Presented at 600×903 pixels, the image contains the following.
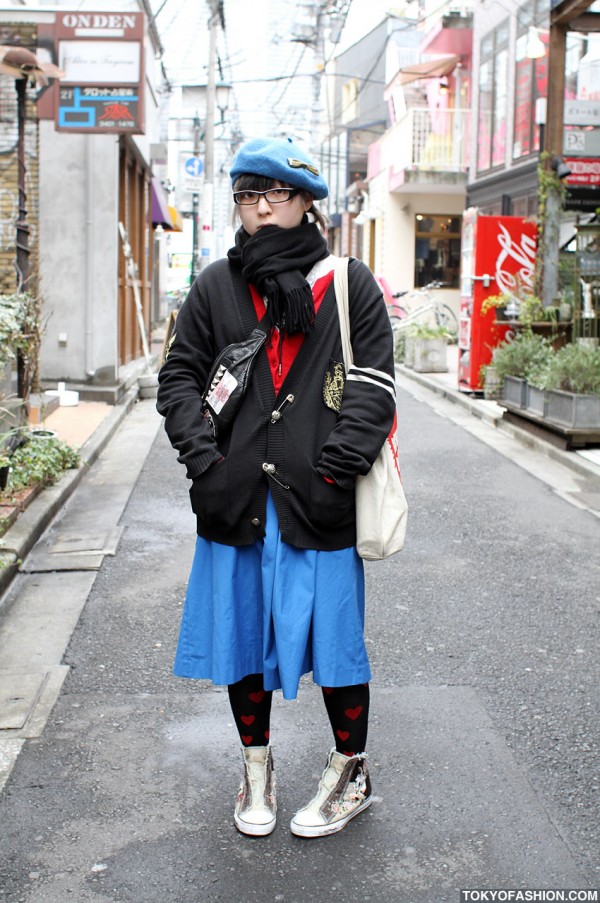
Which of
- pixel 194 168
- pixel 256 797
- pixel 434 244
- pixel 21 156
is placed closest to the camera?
pixel 256 797

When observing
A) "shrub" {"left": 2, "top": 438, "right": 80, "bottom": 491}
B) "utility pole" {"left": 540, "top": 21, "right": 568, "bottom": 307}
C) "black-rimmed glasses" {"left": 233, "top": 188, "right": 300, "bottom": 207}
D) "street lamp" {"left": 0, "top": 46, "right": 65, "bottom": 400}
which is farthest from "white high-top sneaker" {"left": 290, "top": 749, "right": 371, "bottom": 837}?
"utility pole" {"left": 540, "top": 21, "right": 568, "bottom": 307}

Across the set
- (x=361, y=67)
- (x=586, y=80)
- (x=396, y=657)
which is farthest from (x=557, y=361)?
(x=361, y=67)

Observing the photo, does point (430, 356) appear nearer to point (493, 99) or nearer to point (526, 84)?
point (526, 84)

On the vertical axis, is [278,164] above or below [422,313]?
above

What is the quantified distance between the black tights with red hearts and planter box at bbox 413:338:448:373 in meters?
15.7

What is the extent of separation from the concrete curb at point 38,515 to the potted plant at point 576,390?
4.47 meters

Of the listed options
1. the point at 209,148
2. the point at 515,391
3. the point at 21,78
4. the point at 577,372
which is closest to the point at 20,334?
the point at 21,78

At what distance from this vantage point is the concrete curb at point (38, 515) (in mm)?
5828

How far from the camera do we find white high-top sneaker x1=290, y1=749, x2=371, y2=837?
121 inches

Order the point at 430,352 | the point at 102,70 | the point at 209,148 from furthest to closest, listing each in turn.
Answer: the point at 209,148 < the point at 430,352 < the point at 102,70

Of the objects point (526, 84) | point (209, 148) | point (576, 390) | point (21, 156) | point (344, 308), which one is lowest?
point (576, 390)

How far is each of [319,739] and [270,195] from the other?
1.95 meters

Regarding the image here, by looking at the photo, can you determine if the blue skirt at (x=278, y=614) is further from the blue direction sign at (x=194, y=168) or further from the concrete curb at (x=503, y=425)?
the blue direction sign at (x=194, y=168)

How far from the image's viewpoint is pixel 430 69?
28.4 meters
